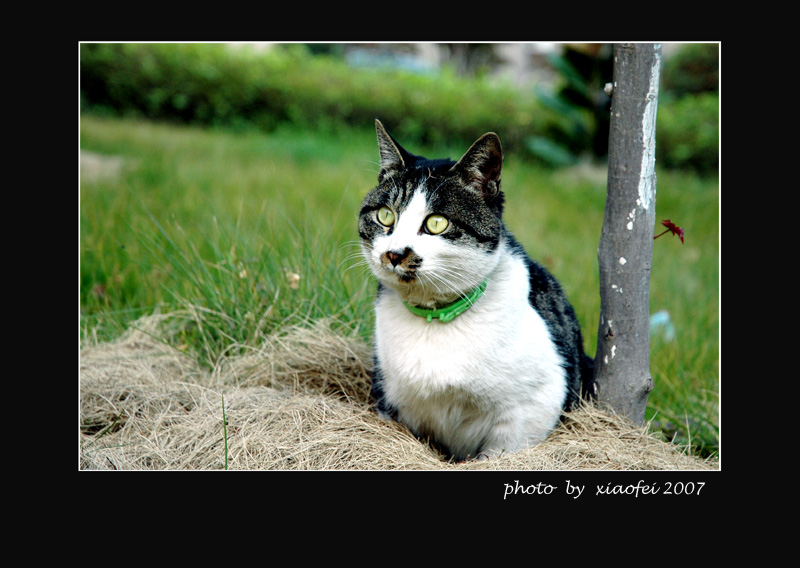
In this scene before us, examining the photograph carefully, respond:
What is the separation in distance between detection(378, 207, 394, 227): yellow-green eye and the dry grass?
2.76 feet

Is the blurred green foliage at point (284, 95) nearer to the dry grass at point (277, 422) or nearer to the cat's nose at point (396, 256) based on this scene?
the dry grass at point (277, 422)

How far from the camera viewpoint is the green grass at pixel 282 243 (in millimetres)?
3174

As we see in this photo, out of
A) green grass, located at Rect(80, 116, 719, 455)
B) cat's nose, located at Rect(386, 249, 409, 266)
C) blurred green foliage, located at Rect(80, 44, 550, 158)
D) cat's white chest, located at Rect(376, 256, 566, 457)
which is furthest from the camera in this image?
blurred green foliage, located at Rect(80, 44, 550, 158)

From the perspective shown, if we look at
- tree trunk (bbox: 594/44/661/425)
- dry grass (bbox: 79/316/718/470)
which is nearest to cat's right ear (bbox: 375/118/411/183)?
tree trunk (bbox: 594/44/661/425)

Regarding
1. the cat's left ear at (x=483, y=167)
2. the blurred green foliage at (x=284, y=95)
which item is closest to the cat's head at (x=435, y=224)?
the cat's left ear at (x=483, y=167)

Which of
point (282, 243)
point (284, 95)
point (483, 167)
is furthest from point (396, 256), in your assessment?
point (284, 95)

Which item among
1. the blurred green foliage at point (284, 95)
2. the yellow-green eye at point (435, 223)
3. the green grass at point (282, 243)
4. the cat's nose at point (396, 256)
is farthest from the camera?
the blurred green foliage at point (284, 95)

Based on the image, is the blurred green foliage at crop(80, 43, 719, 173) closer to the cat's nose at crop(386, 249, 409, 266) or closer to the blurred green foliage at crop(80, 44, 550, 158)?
the blurred green foliage at crop(80, 44, 550, 158)

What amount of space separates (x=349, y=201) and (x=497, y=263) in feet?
10.1

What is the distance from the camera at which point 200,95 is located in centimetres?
646

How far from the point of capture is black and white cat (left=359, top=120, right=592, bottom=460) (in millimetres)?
2191

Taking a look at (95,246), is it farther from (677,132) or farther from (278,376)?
(677,132)

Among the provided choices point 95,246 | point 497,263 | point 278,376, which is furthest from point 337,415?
point 95,246

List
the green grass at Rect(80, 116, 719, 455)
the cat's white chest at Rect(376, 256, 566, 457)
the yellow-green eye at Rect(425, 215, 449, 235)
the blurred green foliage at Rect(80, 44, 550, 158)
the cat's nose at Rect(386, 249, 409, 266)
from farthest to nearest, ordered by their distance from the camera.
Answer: the blurred green foliage at Rect(80, 44, 550, 158)
the green grass at Rect(80, 116, 719, 455)
the cat's white chest at Rect(376, 256, 566, 457)
the yellow-green eye at Rect(425, 215, 449, 235)
the cat's nose at Rect(386, 249, 409, 266)
